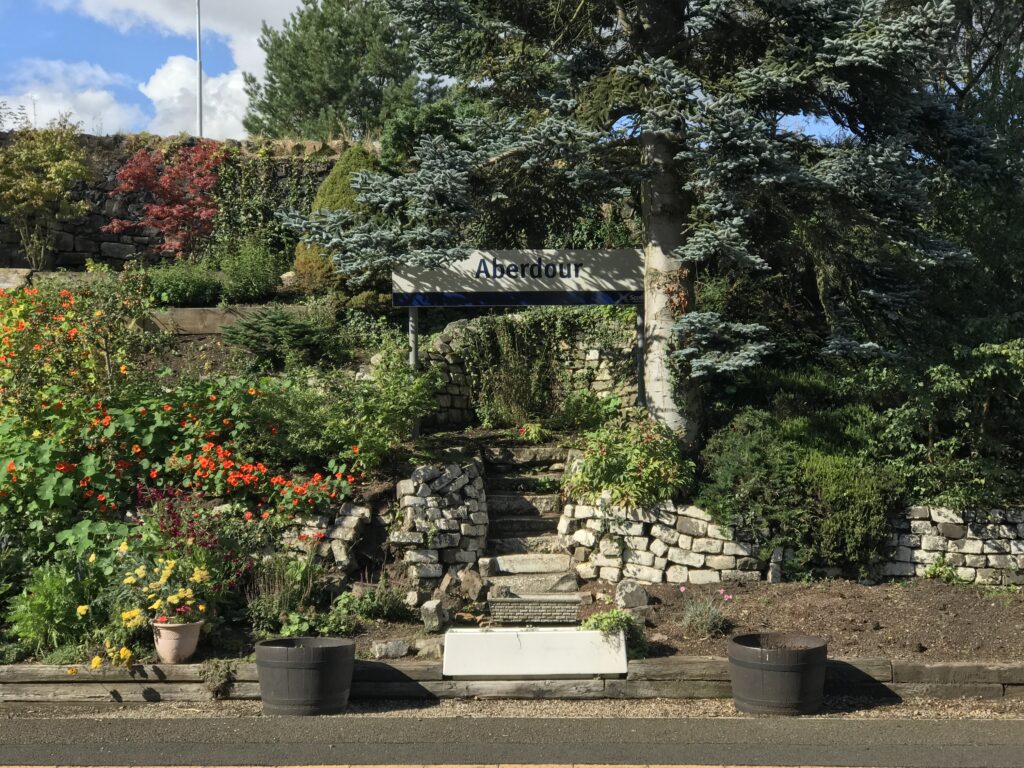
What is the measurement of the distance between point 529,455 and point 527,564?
1597 millimetres

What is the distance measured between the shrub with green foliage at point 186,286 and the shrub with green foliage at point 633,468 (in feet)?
22.2

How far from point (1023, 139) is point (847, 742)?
6.47m

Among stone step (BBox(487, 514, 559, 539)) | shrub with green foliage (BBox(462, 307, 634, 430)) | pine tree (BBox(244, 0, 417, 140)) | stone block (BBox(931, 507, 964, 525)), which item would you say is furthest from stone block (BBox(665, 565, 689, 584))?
pine tree (BBox(244, 0, 417, 140))

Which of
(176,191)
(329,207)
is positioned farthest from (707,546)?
(176,191)

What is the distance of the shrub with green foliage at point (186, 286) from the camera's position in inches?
529

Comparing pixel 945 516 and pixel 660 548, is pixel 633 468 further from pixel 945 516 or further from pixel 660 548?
pixel 945 516

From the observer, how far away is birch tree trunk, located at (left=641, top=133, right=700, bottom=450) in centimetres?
958

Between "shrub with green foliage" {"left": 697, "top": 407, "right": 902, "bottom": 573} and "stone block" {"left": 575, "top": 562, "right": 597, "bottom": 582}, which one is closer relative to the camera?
"shrub with green foliage" {"left": 697, "top": 407, "right": 902, "bottom": 573}

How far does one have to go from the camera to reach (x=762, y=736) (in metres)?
6.18

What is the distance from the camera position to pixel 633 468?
29.3 feet

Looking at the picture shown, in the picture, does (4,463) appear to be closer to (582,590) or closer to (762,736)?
(582,590)

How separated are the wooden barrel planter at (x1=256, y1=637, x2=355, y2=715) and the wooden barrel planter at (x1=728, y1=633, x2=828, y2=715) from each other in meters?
2.66

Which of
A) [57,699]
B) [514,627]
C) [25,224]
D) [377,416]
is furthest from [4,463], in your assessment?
[25,224]

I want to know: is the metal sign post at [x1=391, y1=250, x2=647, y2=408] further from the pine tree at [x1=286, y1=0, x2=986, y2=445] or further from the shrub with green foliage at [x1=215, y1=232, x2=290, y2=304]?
the shrub with green foliage at [x1=215, y1=232, x2=290, y2=304]
